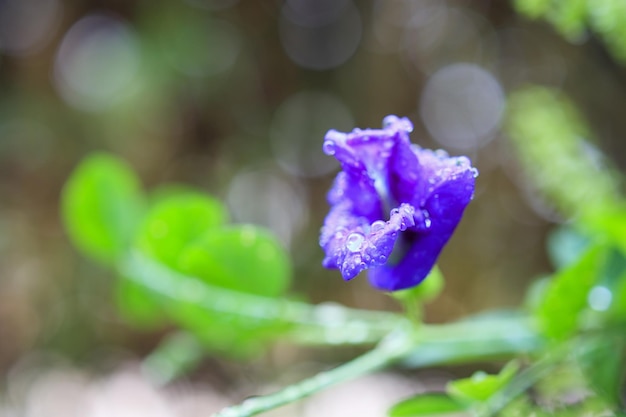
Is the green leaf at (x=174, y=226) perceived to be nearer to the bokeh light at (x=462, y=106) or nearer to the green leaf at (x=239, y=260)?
the green leaf at (x=239, y=260)

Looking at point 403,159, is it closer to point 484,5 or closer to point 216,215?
point 216,215

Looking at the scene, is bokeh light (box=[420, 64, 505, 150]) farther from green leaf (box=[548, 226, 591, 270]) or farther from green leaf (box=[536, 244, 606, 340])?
green leaf (box=[536, 244, 606, 340])

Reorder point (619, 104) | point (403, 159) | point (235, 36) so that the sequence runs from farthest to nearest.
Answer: point (235, 36) → point (619, 104) → point (403, 159)

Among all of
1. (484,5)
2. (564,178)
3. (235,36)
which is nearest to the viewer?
(564,178)

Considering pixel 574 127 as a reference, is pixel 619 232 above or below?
below

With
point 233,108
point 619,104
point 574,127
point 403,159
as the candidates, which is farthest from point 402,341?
point 233,108

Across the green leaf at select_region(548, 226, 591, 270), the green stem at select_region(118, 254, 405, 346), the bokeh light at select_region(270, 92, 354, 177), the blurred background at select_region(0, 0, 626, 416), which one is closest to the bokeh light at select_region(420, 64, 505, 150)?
the blurred background at select_region(0, 0, 626, 416)

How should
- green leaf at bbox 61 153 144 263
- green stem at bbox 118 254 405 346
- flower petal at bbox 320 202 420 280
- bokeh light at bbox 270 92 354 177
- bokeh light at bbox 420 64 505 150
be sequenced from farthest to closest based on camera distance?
bokeh light at bbox 270 92 354 177, bokeh light at bbox 420 64 505 150, green leaf at bbox 61 153 144 263, green stem at bbox 118 254 405 346, flower petal at bbox 320 202 420 280

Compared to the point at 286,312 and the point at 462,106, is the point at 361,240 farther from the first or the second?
the point at 462,106
